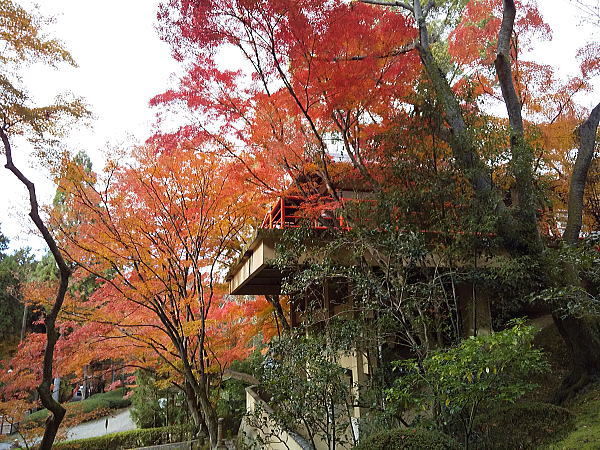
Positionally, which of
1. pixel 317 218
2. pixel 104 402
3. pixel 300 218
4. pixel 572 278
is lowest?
pixel 104 402

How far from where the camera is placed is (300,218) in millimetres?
9102

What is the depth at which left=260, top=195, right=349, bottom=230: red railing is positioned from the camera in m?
8.03

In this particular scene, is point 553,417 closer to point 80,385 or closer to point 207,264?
point 207,264

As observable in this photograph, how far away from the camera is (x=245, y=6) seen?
23.9 feet

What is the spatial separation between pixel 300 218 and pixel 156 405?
1180 cm

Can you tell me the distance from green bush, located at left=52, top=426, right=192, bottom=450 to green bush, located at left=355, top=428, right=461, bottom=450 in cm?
1322

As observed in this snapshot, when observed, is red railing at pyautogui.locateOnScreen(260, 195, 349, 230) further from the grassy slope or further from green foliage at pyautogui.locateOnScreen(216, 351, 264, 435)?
green foliage at pyautogui.locateOnScreen(216, 351, 264, 435)

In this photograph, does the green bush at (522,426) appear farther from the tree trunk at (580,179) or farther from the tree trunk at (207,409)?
the tree trunk at (207,409)

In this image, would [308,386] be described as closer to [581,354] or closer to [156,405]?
[581,354]

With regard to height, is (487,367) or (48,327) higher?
(48,327)

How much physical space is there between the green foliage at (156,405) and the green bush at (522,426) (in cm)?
1323

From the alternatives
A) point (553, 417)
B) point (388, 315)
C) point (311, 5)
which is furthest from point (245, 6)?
→ point (553, 417)

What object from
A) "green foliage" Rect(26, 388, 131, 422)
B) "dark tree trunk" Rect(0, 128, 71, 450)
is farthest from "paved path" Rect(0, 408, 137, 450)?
"dark tree trunk" Rect(0, 128, 71, 450)

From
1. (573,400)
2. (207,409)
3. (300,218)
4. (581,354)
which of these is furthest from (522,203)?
(207,409)
